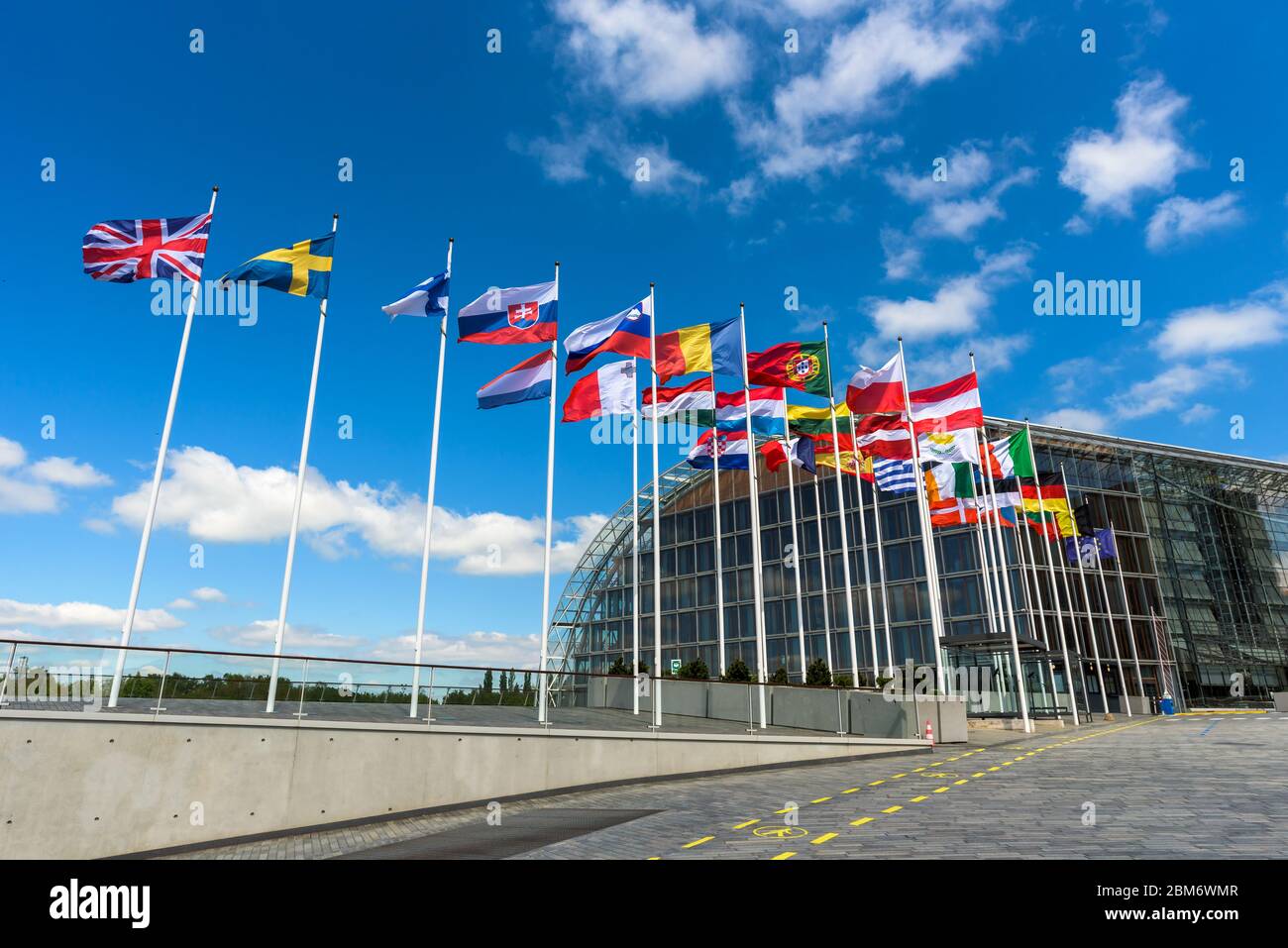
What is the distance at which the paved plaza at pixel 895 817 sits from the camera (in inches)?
380

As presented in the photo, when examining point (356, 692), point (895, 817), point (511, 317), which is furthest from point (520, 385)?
point (895, 817)

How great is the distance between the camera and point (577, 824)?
13.3 metres

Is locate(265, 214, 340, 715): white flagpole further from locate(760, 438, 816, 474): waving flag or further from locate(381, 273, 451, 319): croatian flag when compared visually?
locate(760, 438, 816, 474): waving flag

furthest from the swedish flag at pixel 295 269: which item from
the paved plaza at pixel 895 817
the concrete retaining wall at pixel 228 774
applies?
the paved plaza at pixel 895 817

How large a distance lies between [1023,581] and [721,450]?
115 ft

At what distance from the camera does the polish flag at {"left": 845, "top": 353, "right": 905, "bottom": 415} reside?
29672mm

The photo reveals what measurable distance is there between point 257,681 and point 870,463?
2905cm

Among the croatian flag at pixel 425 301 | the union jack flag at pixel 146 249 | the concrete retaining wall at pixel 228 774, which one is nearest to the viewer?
the concrete retaining wall at pixel 228 774

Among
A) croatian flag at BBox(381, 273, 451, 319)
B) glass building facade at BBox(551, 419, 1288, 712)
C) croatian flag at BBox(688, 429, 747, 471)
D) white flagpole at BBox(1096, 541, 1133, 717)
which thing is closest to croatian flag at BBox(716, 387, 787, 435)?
croatian flag at BBox(688, 429, 747, 471)

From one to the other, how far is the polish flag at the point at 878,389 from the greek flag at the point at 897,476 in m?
3.35

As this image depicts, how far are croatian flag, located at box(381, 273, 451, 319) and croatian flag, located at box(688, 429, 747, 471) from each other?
1047cm

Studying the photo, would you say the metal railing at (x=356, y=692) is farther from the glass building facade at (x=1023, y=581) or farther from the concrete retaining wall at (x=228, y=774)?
the glass building facade at (x=1023, y=581)
